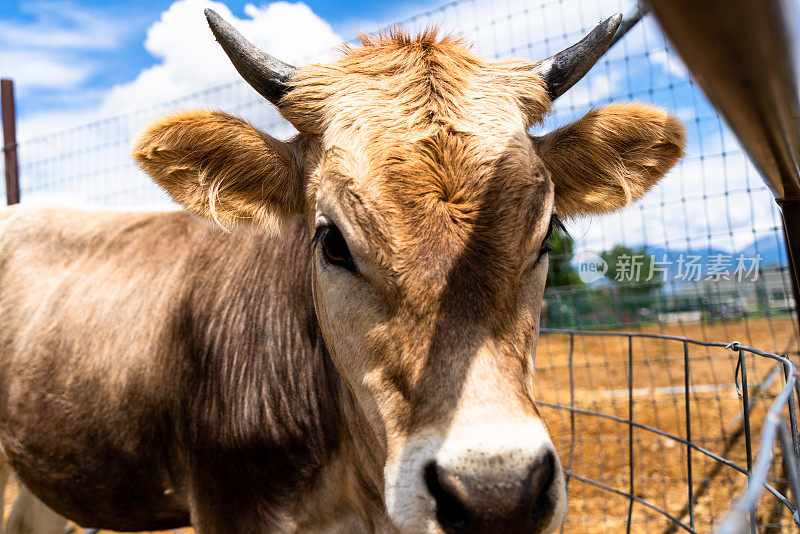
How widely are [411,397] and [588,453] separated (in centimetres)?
514

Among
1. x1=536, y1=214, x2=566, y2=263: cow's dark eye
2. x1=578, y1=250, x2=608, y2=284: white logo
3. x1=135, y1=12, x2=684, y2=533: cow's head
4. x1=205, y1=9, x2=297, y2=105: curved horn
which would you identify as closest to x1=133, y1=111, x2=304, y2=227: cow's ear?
x1=135, y1=12, x2=684, y2=533: cow's head

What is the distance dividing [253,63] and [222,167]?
39 centimetres

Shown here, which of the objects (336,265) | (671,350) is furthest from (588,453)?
(671,350)

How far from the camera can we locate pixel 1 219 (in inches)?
155

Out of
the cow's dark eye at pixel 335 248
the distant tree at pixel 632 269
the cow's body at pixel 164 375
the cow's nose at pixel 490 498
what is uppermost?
the cow's dark eye at pixel 335 248

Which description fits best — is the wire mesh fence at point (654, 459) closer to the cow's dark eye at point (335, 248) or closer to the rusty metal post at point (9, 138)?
the cow's dark eye at point (335, 248)

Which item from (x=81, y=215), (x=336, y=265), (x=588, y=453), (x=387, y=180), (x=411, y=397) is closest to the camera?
(x=411, y=397)

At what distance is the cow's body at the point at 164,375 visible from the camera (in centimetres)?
237

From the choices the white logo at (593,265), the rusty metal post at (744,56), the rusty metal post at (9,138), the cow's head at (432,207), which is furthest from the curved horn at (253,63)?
the rusty metal post at (9,138)

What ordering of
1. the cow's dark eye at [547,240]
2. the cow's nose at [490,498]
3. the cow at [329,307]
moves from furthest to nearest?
1. the cow's dark eye at [547,240]
2. the cow at [329,307]
3. the cow's nose at [490,498]

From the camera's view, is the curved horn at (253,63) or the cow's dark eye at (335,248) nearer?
the cow's dark eye at (335,248)

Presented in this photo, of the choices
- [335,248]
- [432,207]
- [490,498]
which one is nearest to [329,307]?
[335,248]

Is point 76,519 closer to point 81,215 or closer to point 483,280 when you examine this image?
point 81,215

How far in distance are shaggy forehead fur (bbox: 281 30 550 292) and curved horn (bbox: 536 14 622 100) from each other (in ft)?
0.19
